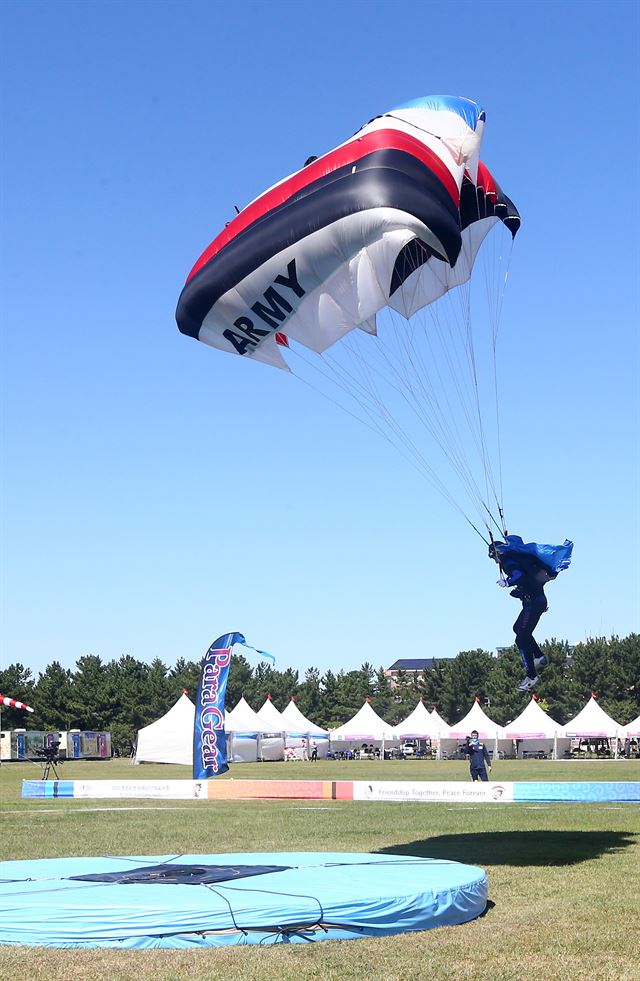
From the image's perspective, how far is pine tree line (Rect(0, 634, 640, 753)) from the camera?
7906 cm

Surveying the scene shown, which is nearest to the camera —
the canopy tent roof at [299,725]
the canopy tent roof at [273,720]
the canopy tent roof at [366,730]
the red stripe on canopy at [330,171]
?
the red stripe on canopy at [330,171]

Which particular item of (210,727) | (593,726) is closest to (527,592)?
(210,727)

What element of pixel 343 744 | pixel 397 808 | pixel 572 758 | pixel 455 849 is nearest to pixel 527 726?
pixel 572 758

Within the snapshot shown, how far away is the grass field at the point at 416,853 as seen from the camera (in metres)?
7.89

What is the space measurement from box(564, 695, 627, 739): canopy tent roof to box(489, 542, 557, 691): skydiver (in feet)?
126

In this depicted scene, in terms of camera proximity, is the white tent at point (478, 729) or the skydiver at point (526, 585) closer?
the skydiver at point (526, 585)

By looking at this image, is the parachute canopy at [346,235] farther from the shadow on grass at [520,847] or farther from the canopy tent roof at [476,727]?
the canopy tent roof at [476,727]

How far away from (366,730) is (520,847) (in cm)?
4234

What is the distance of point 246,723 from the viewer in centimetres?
5481

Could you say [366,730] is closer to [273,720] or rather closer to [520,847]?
[273,720]

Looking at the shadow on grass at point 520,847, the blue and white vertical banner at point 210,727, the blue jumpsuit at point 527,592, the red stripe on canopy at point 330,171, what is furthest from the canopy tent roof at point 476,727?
the red stripe on canopy at point 330,171

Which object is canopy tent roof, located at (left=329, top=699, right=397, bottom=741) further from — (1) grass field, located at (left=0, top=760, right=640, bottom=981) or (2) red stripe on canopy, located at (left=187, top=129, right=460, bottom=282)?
(2) red stripe on canopy, located at (left=187, top=129, right=460, bottom=282)

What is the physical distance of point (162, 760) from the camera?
4981 centimetres

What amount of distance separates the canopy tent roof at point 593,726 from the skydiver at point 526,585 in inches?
1510
